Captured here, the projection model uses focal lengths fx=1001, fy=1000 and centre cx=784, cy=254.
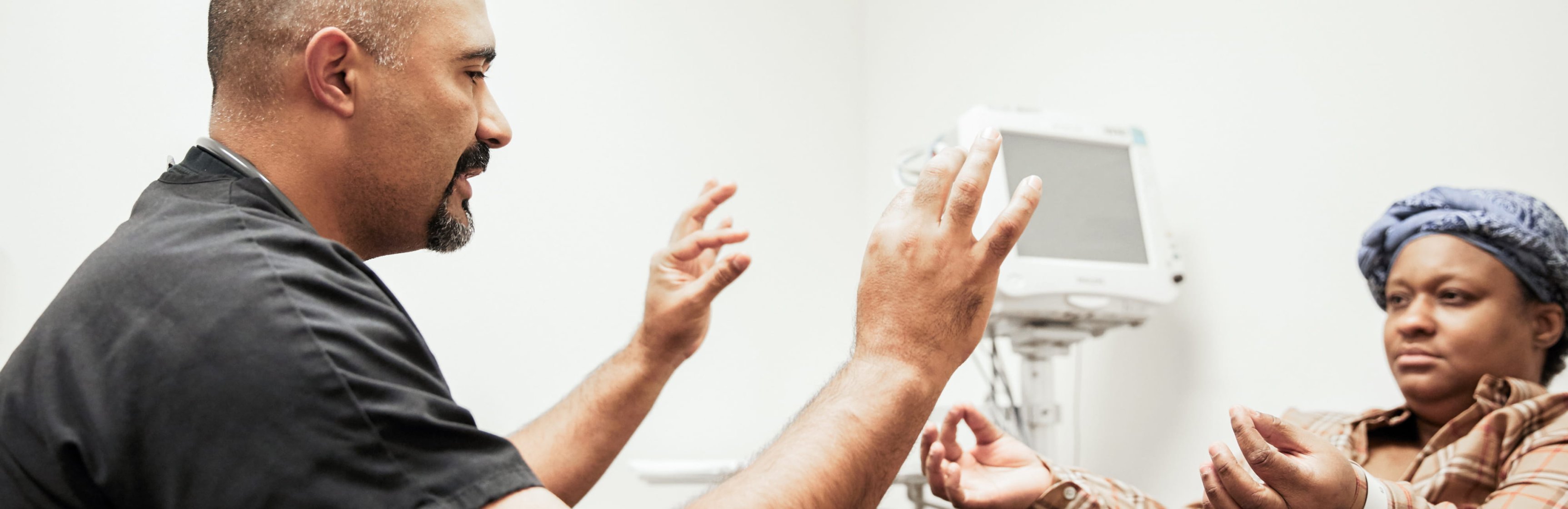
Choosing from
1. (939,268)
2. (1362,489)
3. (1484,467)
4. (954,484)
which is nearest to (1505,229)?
(1484,467)

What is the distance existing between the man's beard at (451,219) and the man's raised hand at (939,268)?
1.63 ft

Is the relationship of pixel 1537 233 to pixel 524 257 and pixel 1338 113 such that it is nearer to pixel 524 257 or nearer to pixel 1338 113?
pixel 1338 113

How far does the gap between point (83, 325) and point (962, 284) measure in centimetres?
68

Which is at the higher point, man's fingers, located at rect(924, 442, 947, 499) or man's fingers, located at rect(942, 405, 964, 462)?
man's fingers, located at rect(942, 405, 964, 462)

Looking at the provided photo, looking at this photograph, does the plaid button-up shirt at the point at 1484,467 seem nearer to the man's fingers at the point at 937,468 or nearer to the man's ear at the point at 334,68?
the man's fingers at the point at 937,468

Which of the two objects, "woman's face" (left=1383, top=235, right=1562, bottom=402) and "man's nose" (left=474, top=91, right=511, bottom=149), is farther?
"woman's face" (left=1383, top=235, right=1562, bottom=402)

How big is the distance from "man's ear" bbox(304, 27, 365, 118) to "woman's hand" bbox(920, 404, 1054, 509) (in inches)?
30.3

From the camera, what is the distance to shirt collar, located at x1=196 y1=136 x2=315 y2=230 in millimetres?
914

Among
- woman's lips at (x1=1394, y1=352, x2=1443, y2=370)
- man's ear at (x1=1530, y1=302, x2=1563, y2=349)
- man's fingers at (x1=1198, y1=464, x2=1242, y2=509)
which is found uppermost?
man's ear at (x1=1530, y1=302, x2=1563, y2=349)

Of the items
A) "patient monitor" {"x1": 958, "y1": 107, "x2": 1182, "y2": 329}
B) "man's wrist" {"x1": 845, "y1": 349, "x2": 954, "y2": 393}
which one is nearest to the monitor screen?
"patient monitor" {"x1": 958, "y1": 107, "x2": 1182, "y2": 329}

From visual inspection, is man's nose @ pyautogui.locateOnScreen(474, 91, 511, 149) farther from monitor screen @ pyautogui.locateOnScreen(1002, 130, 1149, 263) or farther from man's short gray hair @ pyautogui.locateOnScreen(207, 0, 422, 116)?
monitor screen @ pyautogui.locateOnScreen(1002, 130, 1149, 263)

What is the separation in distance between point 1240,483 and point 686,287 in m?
0.73

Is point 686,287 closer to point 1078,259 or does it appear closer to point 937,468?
point 937,468

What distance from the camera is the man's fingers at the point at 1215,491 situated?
922 mm
